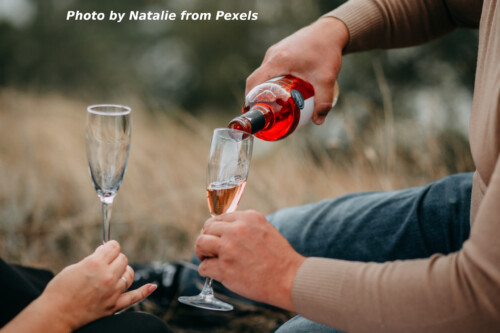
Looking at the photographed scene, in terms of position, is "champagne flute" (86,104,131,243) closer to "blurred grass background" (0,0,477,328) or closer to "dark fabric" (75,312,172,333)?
"dark fabric" (75,312,172,333)

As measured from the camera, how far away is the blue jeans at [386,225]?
1279 millimetres

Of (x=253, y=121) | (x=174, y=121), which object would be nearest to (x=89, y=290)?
(x=253, y=121)

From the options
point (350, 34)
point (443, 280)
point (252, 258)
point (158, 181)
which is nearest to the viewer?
point (443, 280)

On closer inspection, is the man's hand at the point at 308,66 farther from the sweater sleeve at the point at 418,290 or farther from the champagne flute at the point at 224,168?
the sweater sleeve at the point at 418,290

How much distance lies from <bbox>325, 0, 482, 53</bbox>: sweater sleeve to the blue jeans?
0.42m

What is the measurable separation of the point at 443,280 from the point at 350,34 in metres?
0.81

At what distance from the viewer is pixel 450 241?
1.27 m

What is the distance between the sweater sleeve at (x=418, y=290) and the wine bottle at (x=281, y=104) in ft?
1.52

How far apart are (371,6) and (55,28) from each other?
4.44 m

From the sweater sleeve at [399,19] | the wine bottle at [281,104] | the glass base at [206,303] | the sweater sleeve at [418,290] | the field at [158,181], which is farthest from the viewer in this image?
the field at [158,181]

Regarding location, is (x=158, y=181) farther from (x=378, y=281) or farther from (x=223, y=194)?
(x=378, y=281)

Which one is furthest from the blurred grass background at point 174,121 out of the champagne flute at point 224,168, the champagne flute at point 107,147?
the champagne flute at point 107,147

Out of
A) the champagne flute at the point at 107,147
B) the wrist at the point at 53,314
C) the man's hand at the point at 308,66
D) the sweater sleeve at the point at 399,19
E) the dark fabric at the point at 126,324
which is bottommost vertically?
the dark fabric at the point at 126,324

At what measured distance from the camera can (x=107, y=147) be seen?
104 centimetres
